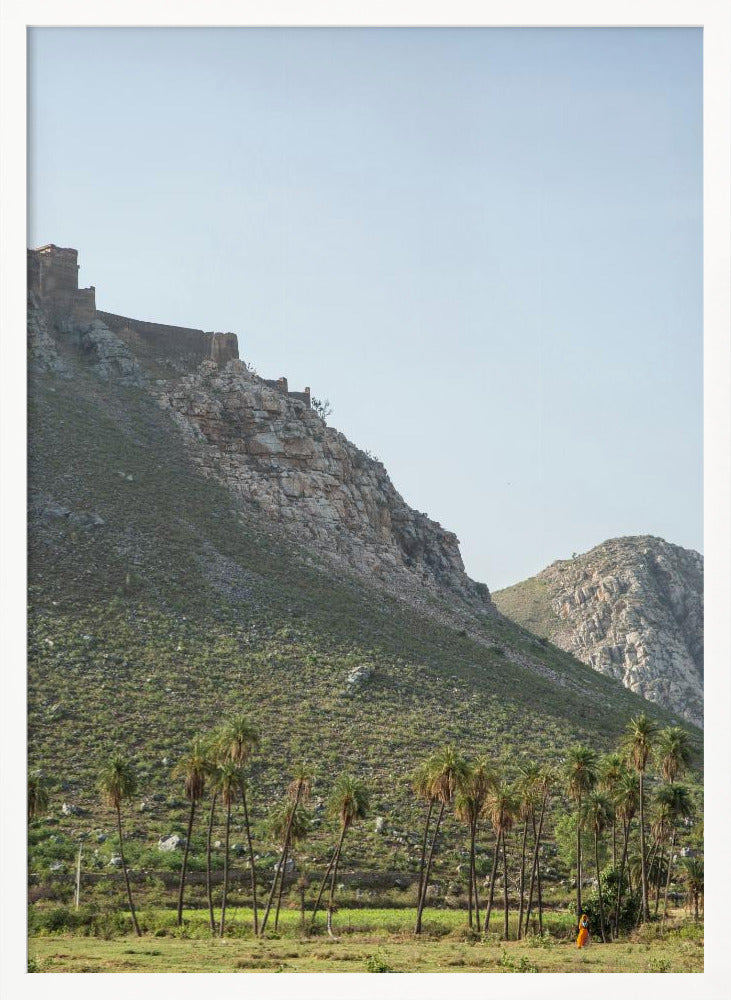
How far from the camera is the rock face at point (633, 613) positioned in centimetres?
6594

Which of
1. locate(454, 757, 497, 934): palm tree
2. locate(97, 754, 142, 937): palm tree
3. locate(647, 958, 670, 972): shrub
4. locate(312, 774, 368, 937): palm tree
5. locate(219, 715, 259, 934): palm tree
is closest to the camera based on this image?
locate(647, 958, 670, 972): shrub

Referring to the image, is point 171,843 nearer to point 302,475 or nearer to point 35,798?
point 35,798

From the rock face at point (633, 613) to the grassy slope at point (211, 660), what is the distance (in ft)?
48.6

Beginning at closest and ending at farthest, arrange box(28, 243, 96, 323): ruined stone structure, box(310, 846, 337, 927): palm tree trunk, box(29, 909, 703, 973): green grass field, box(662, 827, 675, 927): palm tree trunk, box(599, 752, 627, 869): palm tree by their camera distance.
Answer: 1. box(29, 909, 703, 973): green grass field
2. box(310, 846, 337, 927): palm tree trunk
3. box(662, 827, 675, 927): palm tree trunk
4. box(599, 752, 627, 869): palm tree
5. box(28, 243, 96, 323): ruined stone structure

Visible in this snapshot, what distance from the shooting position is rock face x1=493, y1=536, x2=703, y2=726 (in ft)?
216

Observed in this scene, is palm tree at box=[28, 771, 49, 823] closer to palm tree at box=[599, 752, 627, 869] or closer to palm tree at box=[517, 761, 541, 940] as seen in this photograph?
palm tree at box=[517, 761, 541, 940]

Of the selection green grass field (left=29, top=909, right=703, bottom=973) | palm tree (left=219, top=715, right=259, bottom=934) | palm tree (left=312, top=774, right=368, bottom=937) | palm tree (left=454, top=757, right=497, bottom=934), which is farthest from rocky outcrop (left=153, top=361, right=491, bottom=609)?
green grass field (left=29, top=909, right=703, bottom=973)

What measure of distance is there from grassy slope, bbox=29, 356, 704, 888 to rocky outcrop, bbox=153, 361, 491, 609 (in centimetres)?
Answer: 217

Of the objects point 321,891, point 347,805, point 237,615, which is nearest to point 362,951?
point 321,891

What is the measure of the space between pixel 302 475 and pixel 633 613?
76.4 ft

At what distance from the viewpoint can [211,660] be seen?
1485 inches
